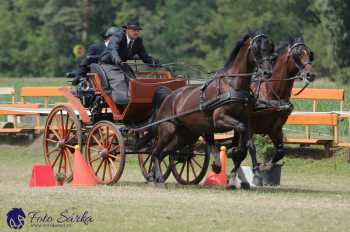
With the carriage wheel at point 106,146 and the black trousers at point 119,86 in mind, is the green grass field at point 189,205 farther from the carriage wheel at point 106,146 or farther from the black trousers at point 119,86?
the black trousers at point 119,86

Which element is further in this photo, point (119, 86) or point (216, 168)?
point (119, 86)

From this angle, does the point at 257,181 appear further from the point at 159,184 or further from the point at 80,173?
the point at 80,173

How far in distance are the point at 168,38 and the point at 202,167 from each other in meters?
59.5

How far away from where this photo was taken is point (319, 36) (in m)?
67.6

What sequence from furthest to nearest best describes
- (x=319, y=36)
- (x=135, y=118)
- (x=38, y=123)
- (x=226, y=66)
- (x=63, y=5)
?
1. (x=63, y=5)
2. (x=319, y=36)
3. (x=38, y=123)
4. (x=135, y=118)
5. (x=226, y=66)

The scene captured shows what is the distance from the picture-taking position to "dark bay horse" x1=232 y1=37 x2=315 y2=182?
16062 millimetres

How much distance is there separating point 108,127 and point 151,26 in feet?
192

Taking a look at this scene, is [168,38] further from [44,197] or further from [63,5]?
[44,197]

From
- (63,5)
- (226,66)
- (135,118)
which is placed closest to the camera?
(226,66)

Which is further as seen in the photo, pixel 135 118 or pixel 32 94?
pixel 32 94

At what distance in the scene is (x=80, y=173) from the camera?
1581 cm

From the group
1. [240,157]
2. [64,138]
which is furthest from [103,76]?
[240,157]

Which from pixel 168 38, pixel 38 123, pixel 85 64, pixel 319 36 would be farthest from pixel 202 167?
pixel 168 38

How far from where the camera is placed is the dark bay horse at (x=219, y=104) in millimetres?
14836
